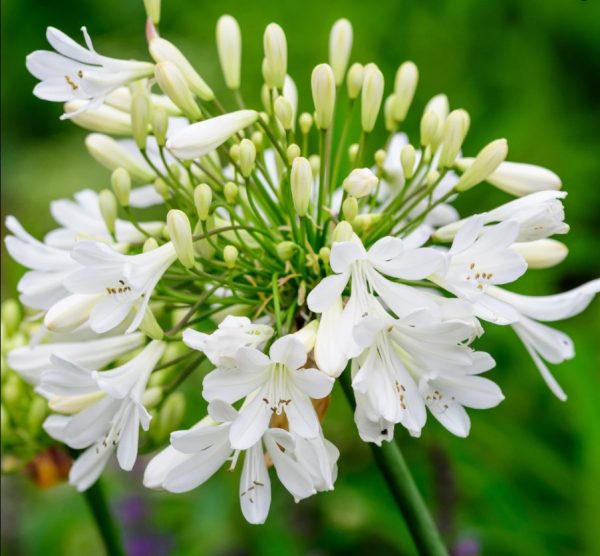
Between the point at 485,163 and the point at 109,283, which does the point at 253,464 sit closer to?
the point at 109,283

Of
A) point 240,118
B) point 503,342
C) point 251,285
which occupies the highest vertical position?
point 240,118

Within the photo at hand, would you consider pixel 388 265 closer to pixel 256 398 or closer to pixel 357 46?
pixel 256 398

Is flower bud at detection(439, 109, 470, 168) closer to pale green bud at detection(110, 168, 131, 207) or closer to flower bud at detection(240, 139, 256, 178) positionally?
flower bud at detection(240, 139, 256, 178)

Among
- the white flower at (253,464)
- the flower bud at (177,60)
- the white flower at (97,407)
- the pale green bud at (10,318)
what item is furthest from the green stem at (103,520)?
the flower bud at (177,60)

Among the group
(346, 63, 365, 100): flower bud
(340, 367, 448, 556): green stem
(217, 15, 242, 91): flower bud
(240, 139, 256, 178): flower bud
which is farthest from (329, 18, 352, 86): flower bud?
(340, 367, 448, 556): green stem

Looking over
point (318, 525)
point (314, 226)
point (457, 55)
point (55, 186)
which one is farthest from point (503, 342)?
point (55, 186)

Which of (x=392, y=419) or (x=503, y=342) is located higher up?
(x=392, y=419)

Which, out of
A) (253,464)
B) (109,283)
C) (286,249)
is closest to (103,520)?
(253,464)
